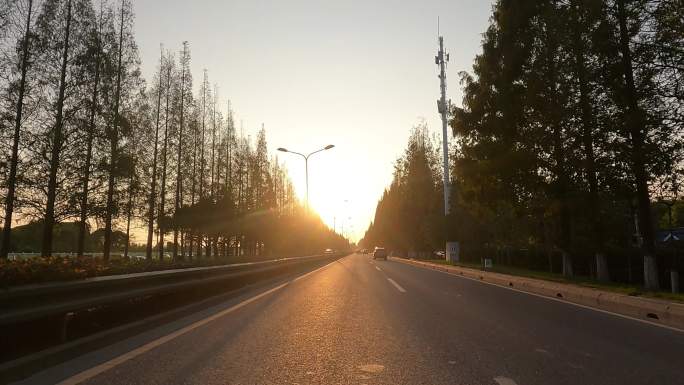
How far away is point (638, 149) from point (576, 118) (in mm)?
2512

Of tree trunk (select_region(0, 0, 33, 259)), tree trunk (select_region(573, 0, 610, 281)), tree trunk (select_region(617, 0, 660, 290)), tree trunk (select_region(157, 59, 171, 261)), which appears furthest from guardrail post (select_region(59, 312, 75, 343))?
tree trunk (select_region(157, 59, 171, 261))

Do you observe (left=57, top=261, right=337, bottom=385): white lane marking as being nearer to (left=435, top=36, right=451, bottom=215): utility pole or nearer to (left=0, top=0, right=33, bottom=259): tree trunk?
(left=0, top=0, right=33, bottom=259): tree trunk

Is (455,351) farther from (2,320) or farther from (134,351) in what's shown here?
(2,320)

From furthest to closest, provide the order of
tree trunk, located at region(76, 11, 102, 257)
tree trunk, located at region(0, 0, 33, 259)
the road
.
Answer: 1. tree trunk, located at region(76, 11, 102, 257)
2. tree trunk, located at region(0, 0, 33, 259)
3. the road

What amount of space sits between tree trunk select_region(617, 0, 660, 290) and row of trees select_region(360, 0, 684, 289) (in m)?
0.03

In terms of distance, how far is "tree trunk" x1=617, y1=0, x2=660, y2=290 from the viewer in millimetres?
15227

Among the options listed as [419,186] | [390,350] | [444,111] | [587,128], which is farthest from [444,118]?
[390,350]

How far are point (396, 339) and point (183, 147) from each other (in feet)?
125

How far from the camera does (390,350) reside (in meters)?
6.19

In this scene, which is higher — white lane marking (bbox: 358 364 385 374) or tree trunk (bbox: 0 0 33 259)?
tree trunk (bbox: 0 0 33 259)

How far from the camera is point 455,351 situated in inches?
241

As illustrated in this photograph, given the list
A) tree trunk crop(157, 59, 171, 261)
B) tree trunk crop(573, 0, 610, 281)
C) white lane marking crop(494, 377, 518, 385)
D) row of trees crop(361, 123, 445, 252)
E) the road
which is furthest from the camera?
row of trees crop(361, 123, 445, 252)

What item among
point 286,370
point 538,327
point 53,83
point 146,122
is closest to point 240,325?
point 286,370

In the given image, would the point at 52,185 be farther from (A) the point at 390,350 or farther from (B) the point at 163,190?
(A) the point at 390,350
